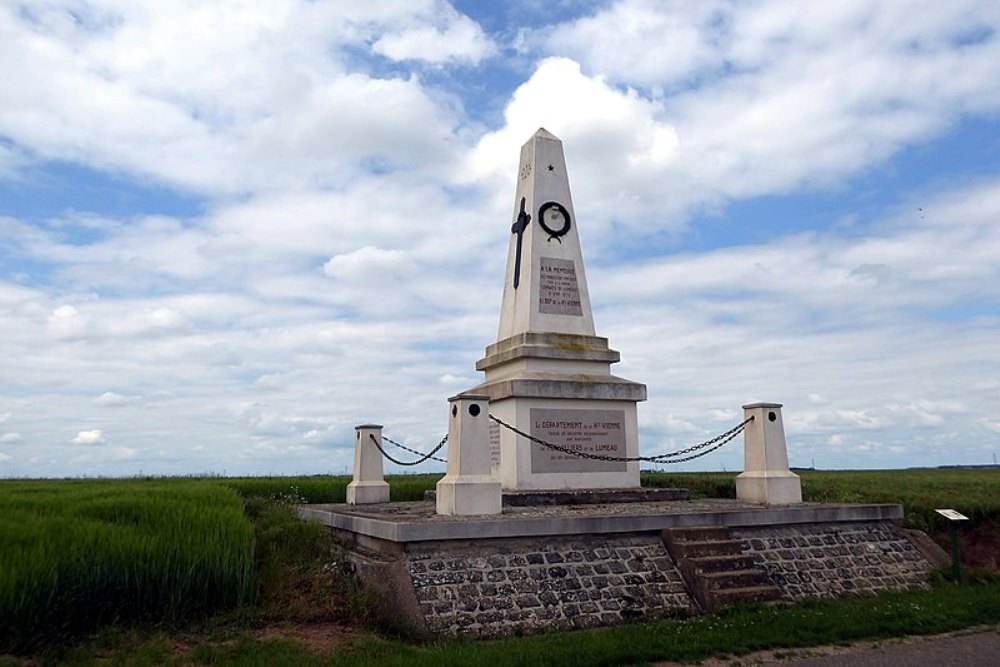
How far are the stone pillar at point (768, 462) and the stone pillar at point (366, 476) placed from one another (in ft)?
18.6

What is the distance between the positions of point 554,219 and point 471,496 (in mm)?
6114

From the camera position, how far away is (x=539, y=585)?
25.7ft

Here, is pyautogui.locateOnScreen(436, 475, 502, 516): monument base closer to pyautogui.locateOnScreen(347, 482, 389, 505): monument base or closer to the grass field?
the grass field

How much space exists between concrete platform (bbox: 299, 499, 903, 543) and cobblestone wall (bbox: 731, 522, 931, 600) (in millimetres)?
152

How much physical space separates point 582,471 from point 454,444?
3.40m

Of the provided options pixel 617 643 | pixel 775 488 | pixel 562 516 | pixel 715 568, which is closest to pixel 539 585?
pixel 562 516

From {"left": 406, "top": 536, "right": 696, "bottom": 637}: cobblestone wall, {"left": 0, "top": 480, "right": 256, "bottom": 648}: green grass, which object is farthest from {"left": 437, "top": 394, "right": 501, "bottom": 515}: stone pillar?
{"left": 0, "top": 480, "right": 256, "bottom": 648}: green grass

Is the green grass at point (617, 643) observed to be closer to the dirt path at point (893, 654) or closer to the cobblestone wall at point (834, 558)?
the dirt path at point (893, 654)

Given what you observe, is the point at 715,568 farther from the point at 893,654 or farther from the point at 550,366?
the point at 550,366

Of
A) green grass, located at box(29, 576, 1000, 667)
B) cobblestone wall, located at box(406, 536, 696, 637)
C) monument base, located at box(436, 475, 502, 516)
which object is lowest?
green grass, located at box(29, 576, 1000, 667)

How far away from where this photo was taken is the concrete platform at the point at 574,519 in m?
7.95

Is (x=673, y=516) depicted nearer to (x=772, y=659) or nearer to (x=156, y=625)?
(x=772, y=659)

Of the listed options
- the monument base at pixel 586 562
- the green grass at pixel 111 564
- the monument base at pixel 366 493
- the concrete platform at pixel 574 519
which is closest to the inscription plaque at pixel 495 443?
the concrete platform at pixel 574 519

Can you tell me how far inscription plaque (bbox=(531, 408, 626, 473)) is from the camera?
1188 cm
